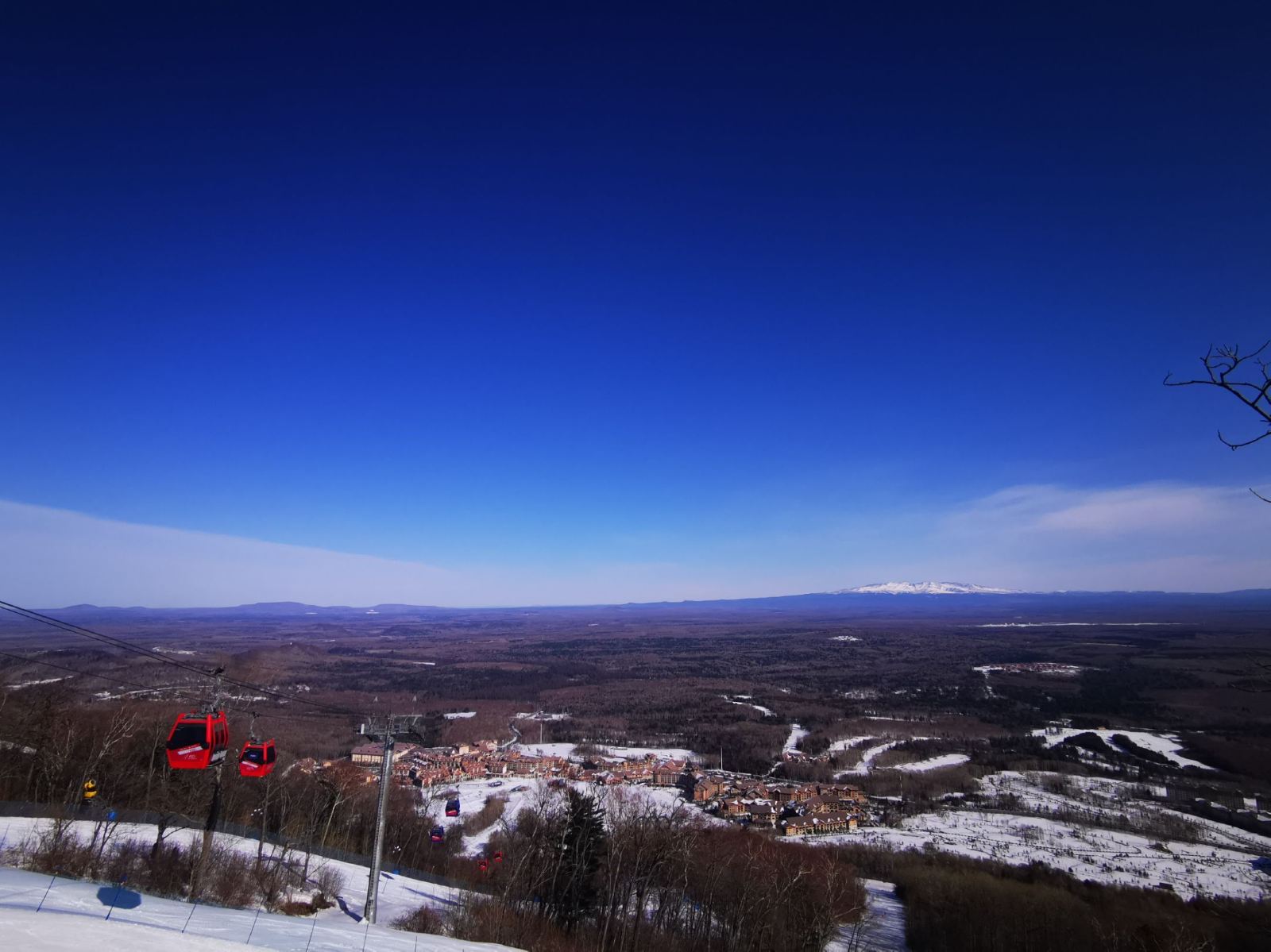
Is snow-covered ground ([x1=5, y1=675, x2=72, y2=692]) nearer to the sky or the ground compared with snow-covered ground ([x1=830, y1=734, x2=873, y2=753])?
nearer to the sky

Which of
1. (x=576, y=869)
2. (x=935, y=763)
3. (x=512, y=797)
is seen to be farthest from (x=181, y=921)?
(x=935, y=763)

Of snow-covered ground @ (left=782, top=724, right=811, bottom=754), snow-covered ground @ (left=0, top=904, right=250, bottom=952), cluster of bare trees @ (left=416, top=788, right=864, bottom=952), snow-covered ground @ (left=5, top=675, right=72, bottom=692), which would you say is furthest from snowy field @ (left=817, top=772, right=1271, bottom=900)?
snow-covered ground @ (left=5, top=675, right=72, bottom=692)

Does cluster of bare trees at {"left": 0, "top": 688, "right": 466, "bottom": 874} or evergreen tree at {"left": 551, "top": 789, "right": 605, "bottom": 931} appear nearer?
cluster of bare trees at {"left": 0, "top": 688, "right": 466, "bottom": 874}

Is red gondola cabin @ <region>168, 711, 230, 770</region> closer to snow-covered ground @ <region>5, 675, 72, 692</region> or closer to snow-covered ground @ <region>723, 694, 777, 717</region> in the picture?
snow-covered ground @ <region>5, 675, 72, 692</region>

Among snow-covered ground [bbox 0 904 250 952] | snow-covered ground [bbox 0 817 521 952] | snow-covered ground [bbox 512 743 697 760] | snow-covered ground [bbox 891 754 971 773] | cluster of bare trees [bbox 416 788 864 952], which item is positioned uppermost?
snow-covered ground [bbox 0 904 250 952]

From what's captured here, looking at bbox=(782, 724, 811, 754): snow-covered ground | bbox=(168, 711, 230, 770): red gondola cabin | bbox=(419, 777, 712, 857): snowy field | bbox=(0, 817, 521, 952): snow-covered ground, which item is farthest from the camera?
bbox=(782, 724, 811, 754): snow-covered ground

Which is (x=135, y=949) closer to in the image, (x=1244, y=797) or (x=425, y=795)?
(x=425, y=795)
